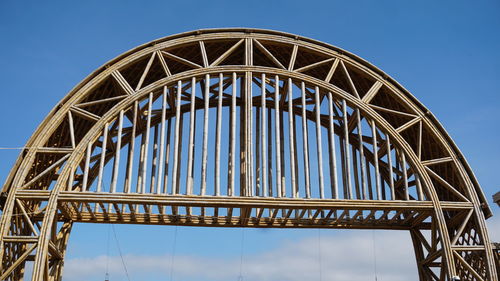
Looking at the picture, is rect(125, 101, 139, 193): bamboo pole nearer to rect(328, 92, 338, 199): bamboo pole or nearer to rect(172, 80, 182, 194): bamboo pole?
rect(172, 80, 182, 194): bamboo pole

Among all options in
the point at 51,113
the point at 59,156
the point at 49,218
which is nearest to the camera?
the point at 49,218

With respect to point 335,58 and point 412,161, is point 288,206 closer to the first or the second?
point 412,161

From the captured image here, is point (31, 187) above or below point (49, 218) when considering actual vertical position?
above

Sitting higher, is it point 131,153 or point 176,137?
point 176,137

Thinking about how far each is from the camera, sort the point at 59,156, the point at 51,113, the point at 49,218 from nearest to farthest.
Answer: the point at 49,218 < the point at 51,113 < the point at 59,156

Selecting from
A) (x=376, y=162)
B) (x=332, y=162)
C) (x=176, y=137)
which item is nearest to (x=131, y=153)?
(x=176, y=137)

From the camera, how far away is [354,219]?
21.7 meters

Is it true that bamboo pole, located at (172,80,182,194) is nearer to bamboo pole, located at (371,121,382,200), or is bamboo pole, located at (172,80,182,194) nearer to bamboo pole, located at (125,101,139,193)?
bamboo pole, located at (125,101,139,193)

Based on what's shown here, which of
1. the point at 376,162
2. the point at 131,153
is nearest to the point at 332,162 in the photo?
the point at 376,162

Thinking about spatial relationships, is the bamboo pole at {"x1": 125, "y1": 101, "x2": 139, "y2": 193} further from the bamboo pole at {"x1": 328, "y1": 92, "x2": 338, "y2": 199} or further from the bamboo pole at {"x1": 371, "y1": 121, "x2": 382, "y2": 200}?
Result: the bamboo pole at {"x1": 371, "y1": 121, "x2": 382, "y2": 200}

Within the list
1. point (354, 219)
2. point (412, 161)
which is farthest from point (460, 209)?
point (354, 219)

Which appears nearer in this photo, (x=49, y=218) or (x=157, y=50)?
(x=49, y=218)

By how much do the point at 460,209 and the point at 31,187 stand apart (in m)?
16.3

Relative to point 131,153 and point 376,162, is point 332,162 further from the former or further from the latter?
point 131,153
